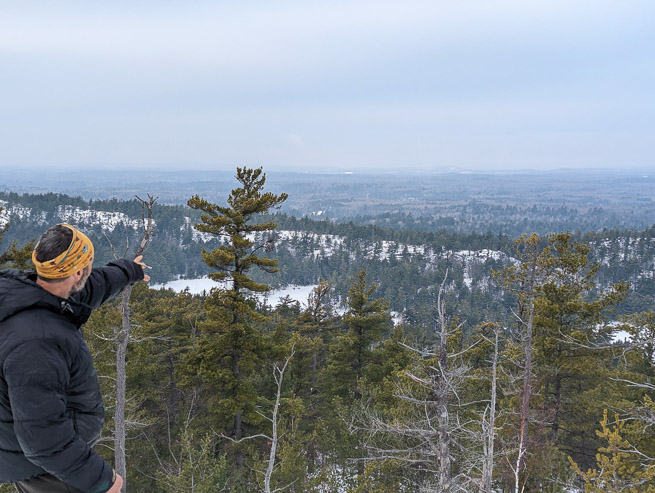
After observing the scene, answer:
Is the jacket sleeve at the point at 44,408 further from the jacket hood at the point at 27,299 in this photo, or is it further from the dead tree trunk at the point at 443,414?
the dead tree trunk at the point at 443,414

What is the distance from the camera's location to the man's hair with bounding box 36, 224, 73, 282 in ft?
6.86

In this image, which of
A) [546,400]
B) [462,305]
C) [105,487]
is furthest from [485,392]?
[462,305]

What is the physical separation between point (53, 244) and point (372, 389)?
1498 centimetres

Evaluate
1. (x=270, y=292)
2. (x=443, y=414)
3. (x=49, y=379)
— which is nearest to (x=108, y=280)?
Result: (x=49, y=379)

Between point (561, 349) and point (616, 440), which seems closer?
point (616, 440)

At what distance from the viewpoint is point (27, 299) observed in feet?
6.53

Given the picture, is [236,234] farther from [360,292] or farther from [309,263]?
[309,263]

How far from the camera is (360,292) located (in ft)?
59.5

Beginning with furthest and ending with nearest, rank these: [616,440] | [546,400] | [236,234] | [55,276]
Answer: [546,400] → [236,234] → [616,440] → [55,276]

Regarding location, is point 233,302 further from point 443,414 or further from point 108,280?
point 108,280

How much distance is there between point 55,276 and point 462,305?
3185 inches

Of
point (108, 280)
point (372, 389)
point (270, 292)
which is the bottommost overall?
point (270, 292)

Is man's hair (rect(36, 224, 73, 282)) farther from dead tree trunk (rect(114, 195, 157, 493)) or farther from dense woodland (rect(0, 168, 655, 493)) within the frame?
dead tree trunk (rect(114, 195, 157, 493))

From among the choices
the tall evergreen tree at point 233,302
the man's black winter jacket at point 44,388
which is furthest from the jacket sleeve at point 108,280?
the tall evergreen tree at point 233,302
